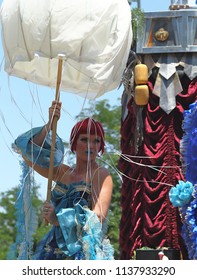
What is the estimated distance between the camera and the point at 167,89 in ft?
41.3

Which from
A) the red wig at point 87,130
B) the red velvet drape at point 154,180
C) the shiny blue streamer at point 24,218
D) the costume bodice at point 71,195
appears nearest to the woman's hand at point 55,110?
the red wig at point 87,130

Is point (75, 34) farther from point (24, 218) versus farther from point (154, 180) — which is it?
point (154, 180)

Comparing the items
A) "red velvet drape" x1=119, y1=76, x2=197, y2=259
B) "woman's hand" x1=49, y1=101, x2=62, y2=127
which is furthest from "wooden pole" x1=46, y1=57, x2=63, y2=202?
"red velvet drape" x1=119, y1=76, x2=197, y2=259

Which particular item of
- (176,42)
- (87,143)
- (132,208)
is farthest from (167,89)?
(87,143)

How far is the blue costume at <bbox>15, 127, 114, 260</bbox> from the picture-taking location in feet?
20.9

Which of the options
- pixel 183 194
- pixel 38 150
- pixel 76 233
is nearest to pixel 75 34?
pixel 38 150

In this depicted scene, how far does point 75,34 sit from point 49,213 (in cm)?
106

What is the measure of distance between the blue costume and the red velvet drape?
18.7 ft

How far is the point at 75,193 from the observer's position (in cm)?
654

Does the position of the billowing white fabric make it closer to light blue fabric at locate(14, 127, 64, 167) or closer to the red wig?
the red wig

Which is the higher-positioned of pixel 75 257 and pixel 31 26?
pixel 31 26

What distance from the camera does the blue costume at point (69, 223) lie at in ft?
20.9
